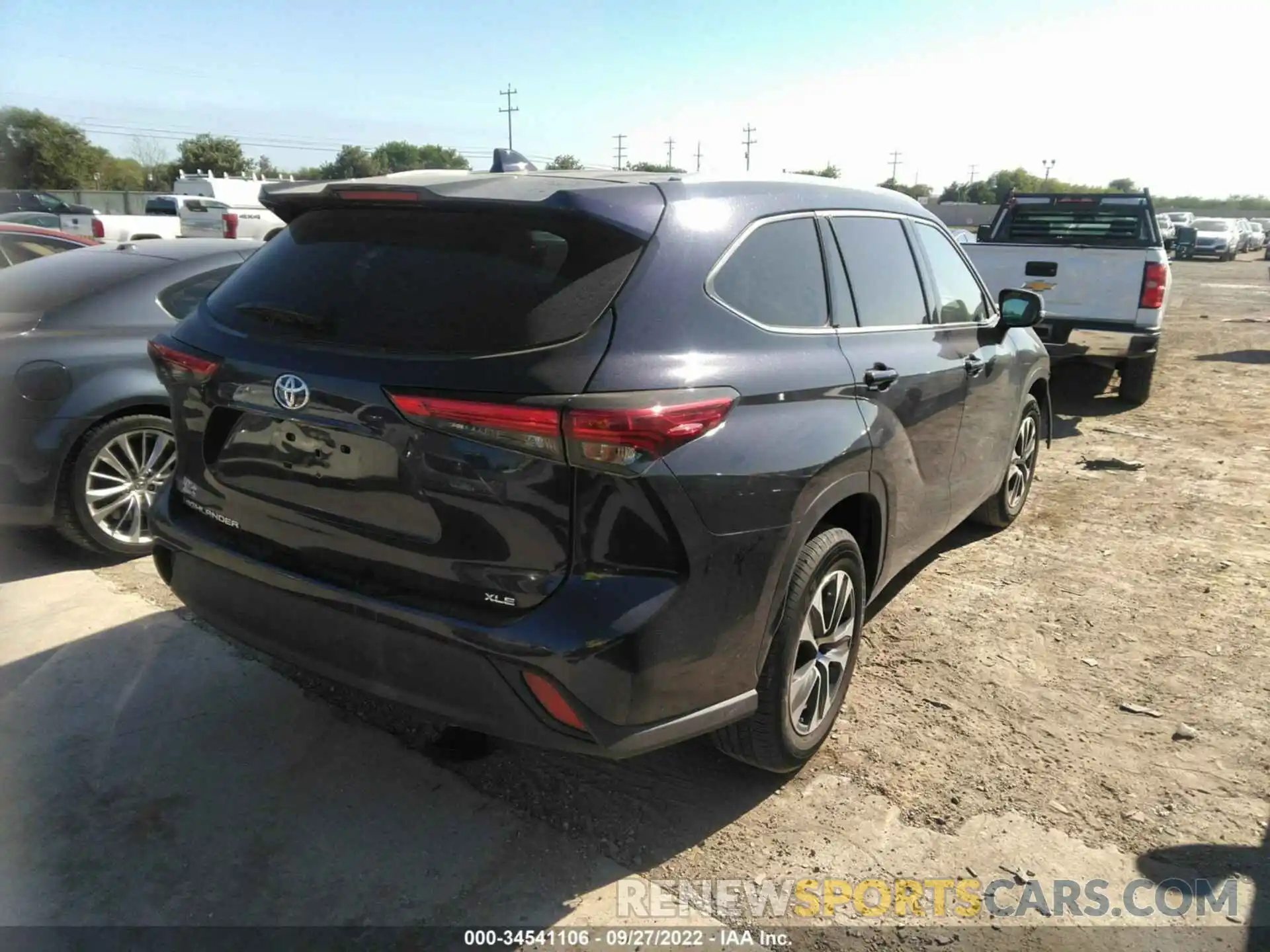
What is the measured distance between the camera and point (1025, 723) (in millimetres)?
3527

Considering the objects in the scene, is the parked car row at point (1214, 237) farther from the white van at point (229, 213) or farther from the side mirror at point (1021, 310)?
the side mirror at point (1021, 310)

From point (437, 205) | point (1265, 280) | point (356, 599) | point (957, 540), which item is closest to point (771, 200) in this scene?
point (437, 205)

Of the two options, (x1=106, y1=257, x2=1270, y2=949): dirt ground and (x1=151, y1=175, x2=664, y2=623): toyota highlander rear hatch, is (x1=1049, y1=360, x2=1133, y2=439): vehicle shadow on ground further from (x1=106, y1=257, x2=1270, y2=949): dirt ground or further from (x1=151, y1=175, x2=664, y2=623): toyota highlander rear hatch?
(x1=151, y1=175, x2=664, y2=623): toyota highlander rear hatch

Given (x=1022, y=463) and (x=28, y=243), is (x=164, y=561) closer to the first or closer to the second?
(x=1022, y=463)

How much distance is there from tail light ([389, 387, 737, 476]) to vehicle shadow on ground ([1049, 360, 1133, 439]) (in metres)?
6.84

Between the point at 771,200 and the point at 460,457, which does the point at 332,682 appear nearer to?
the point at 460,457

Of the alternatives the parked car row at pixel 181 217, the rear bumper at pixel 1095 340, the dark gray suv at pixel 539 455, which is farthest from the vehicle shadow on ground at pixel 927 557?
the parked car row at pixel 181 217

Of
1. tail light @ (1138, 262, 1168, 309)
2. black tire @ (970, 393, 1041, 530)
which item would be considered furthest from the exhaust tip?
tail light @ (1138, 262, 1168, 309)

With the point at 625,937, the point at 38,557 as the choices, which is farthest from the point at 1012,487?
the point at 38,557

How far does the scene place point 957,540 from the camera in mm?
5520

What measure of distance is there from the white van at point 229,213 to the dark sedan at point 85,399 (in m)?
9.89

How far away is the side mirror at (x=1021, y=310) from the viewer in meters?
4.80

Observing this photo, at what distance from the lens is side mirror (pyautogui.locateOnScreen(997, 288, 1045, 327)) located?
4.80 meters

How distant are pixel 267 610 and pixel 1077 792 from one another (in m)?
2.65
